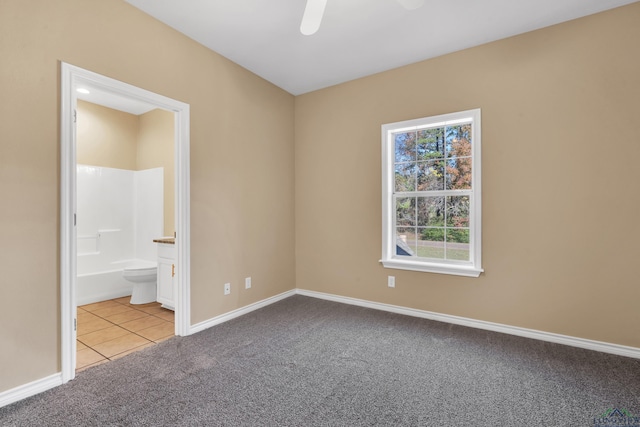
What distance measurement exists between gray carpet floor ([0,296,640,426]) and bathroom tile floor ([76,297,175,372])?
0.20 metres

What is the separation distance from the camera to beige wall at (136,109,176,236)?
4.25 meters

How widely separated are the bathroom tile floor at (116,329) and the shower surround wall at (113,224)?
32 cm

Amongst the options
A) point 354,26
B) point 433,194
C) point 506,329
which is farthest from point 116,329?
point 506,329

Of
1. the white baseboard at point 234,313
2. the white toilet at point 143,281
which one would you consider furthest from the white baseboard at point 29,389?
the white toilet at point 143,281

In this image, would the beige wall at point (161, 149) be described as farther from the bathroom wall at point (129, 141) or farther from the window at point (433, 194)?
the window at point (433, 194)

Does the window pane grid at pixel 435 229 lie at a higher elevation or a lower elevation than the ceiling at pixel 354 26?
lower

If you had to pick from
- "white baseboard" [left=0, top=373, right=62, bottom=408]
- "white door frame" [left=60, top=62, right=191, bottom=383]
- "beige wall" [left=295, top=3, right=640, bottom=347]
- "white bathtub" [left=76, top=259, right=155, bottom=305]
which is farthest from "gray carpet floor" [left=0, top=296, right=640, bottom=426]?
"white bathtub" [left=76, top=259, right=155, bottom=305]

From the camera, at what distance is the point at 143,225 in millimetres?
4566

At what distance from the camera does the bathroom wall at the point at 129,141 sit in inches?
164

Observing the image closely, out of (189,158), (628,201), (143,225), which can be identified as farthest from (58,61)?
(628,201)

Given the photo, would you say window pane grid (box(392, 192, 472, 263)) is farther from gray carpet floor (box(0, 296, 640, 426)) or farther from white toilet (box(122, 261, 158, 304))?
white toilet (box(122, 261, 158, 304))

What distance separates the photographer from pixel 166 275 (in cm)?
345

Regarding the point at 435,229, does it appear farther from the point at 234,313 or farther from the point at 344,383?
the point at 234,313

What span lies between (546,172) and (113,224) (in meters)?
5.43
